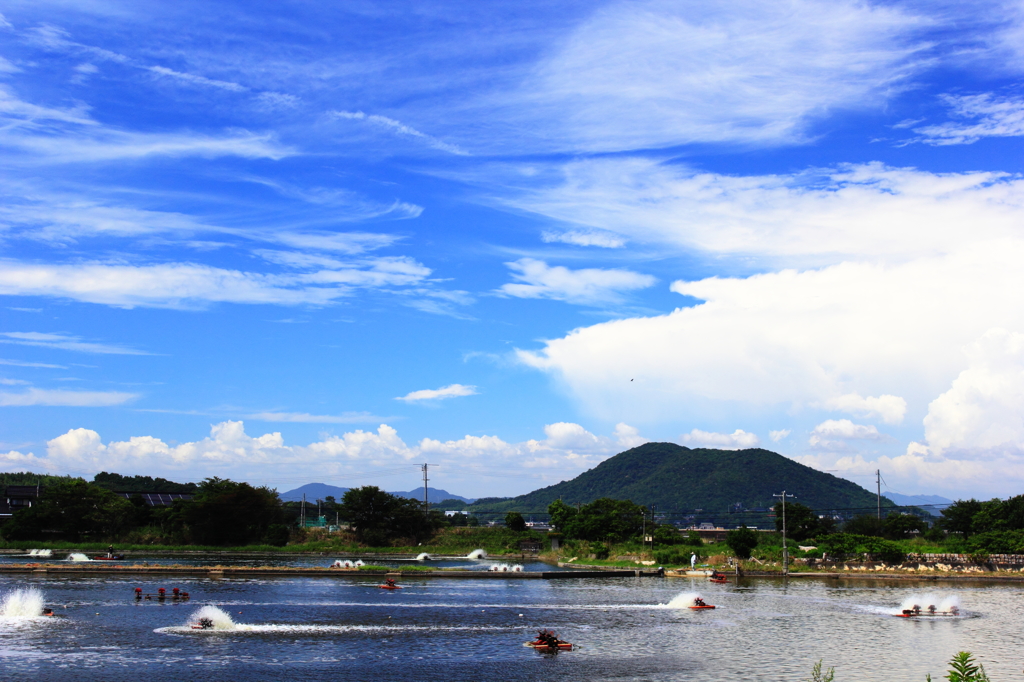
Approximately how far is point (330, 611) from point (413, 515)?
251 feet

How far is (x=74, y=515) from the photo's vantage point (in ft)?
378

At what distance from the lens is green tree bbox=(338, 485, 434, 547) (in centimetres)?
12350

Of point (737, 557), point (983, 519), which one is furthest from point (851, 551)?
point (983, 519)

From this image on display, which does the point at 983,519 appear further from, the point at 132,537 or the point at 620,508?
the point at 132,537

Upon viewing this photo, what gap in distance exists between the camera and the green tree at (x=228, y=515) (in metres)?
117

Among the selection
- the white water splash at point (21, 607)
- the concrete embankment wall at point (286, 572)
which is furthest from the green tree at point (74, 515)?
the white water splash at point (21, 607)

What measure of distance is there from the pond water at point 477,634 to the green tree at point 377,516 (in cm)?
5627

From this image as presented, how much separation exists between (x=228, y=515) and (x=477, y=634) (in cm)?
8430

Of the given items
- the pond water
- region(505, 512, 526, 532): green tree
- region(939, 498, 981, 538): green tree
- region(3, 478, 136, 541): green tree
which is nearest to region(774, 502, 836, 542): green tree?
region(939, 498, 981, 538): green tree

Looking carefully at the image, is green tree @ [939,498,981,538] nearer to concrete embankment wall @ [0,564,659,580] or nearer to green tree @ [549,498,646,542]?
green tree @ [549,498,646,542]

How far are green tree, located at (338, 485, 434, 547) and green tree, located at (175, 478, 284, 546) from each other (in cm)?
1197

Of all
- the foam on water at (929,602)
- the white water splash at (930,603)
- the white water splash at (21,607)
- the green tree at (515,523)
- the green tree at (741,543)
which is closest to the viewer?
the white water splash at (21,607)

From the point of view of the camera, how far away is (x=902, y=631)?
4612cm

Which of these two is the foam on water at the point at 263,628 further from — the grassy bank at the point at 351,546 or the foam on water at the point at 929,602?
the grassy bank at the point at 351,546
